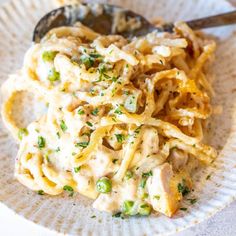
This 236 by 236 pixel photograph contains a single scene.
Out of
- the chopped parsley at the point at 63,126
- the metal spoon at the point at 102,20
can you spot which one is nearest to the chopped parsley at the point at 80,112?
the chopped parsley at the point at 63,126

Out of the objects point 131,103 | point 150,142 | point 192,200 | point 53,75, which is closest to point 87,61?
point 53,75

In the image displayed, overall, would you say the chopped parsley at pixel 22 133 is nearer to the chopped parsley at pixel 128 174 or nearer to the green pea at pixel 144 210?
the chopped parsley at pixel 128 174

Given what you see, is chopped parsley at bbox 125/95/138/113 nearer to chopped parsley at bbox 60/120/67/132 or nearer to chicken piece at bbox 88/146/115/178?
chicken piece at bbox 88/146/115/178

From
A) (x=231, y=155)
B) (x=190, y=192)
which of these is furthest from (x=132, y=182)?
(x=231, y=155)

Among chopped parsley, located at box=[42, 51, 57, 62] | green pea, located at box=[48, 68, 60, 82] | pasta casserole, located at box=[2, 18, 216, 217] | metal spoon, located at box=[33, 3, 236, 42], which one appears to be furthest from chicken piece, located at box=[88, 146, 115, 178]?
metal spoon, located at box=[33, 3, 236, 42]

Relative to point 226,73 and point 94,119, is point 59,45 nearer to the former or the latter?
point 94,119

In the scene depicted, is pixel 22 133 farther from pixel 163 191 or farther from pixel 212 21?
pixel 212 21
